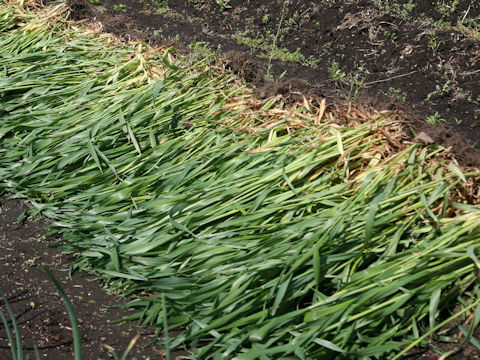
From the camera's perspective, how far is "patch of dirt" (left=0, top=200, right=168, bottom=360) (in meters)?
2.59

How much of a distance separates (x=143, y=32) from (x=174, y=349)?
3.43m

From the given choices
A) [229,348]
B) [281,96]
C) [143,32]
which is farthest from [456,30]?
[229,348]

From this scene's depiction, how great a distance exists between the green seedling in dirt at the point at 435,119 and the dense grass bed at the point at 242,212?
0.58 meters

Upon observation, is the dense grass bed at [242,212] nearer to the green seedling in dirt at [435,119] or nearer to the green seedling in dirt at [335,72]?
the green seedling in dirt at [435,119]

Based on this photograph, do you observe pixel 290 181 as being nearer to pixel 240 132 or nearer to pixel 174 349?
pixel 240 132

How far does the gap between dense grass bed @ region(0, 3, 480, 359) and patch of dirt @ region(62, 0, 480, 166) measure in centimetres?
58

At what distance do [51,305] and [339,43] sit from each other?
11.8 ft

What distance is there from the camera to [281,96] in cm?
377

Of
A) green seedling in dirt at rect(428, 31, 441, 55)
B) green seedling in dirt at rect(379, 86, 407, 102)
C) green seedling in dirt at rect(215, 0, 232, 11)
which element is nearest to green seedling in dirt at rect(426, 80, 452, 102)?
green seedling in dirt at rect(379, 86, 407, 102)

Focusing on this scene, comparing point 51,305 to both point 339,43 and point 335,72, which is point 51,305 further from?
point 339,43

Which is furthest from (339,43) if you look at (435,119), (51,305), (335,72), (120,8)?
(51,305)

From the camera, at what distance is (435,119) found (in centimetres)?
375

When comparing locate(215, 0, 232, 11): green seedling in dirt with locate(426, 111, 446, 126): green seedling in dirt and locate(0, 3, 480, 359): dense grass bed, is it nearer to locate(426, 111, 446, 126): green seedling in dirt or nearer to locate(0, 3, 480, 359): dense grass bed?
locate(0, 3, 480, 359): dense grass bed

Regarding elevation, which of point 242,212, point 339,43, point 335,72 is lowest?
point 242,212
